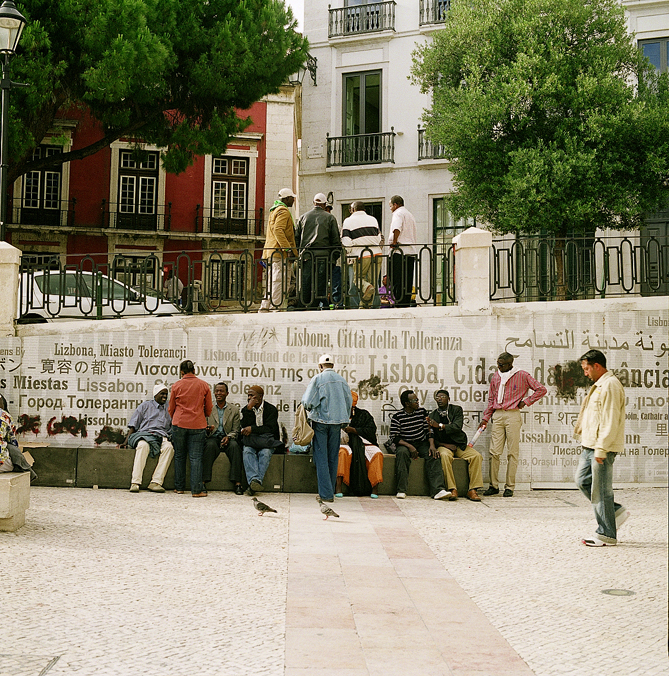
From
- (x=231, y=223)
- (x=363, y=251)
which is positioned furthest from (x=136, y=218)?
(x=363, y=251)

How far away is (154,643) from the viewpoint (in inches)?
180

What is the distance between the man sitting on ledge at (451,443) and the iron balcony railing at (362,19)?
651 inches

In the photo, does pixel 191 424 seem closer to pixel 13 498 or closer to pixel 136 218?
pixel 13 498

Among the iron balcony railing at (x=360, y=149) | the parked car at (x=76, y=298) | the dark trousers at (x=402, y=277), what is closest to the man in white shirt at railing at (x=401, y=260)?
the dark trousers at (x=402, y=277)

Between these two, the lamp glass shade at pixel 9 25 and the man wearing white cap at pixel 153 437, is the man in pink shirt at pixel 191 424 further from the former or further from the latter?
the lamp glass shade at pixel 9 25

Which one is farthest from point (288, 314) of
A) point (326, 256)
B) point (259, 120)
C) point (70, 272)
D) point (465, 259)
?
point (259, 120)

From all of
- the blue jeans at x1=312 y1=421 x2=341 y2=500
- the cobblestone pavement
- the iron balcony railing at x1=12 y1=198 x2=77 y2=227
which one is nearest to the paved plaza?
the cobblestone pavement

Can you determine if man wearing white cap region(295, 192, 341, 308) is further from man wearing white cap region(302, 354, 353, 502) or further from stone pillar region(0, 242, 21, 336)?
stone pillar region(0, 242, 21, 336)

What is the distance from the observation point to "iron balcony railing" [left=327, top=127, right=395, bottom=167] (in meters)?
24.6

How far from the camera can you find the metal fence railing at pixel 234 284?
42.3 ft

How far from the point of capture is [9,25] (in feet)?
41.4

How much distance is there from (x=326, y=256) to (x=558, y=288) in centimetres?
356

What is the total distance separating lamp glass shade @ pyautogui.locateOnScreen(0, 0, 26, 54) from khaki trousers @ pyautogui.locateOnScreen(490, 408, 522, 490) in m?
9.20

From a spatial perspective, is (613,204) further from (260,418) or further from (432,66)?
(260,418)
